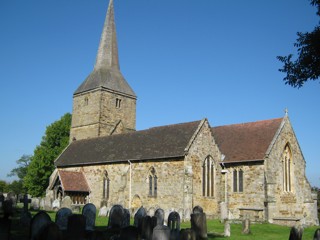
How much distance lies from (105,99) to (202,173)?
18520 mm

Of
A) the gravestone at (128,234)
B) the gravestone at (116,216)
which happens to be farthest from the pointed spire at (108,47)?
the gravestone at (128,234)

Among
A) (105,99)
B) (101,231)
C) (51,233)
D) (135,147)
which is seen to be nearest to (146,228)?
(101,231)

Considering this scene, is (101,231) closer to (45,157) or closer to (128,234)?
(128,234)

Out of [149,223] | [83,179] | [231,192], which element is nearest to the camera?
[149,223]

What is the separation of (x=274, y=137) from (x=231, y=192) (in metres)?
5.55

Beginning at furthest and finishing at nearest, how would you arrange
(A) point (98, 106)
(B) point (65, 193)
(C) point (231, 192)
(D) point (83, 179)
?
(A) point (98, 106), (D) point (83, 179), (B) point (65, 193), (C) point (231, 192)

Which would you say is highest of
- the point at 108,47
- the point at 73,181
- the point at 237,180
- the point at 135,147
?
the point at 108,47

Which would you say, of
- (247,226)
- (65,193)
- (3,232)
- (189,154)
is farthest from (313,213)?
(3,232)

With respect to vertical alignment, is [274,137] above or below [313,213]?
above

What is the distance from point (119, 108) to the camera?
150 feet

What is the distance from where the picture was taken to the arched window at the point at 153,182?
29975mm

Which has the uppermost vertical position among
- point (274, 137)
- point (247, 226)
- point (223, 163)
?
point (274, 137)

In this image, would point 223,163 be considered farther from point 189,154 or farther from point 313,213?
point 313,213

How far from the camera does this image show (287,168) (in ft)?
104
